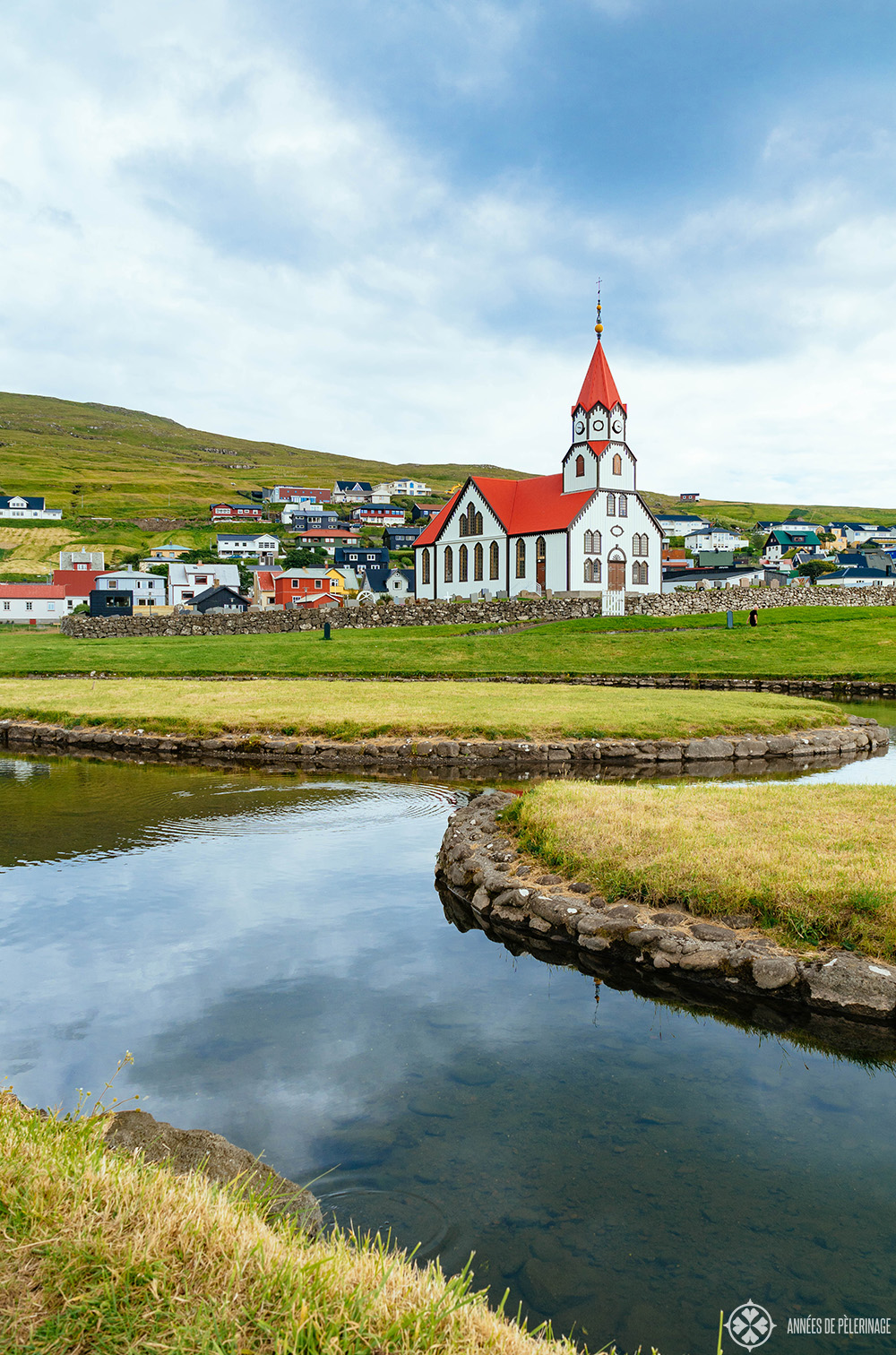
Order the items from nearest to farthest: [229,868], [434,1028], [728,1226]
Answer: [728,1226], [434,1028], [229,868]

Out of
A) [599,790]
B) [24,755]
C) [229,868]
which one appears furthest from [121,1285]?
[24,755]

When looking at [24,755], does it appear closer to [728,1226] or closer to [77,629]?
[728,1226]

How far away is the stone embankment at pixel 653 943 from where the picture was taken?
25.9 ft

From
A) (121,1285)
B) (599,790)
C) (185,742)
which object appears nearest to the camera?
(121,1285)

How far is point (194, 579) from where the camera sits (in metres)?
132

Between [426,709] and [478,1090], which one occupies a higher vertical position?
[426,709]

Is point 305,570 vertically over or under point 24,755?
over

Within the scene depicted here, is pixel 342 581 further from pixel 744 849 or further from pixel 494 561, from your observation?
pixel 744 849

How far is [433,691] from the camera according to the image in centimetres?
3069

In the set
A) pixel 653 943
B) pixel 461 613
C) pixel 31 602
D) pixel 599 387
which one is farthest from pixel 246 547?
pixel 653 943

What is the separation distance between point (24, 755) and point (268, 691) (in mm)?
9077

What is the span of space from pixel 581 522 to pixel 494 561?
10548 mm

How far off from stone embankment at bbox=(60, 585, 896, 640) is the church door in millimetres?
5023

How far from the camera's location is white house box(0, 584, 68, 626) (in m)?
113
